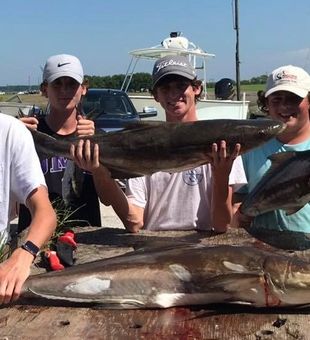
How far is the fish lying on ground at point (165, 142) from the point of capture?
3.67 metres

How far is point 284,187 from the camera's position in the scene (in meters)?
3.46

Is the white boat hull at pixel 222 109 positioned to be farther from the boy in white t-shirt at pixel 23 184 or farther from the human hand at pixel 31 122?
the boy in white t-shirt at pixel 23 184

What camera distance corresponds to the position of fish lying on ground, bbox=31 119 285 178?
3668 millimetres

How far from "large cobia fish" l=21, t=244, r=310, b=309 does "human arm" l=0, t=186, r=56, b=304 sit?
0.08 meters

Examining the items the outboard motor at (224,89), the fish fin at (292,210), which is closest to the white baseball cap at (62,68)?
the fish fin at (292,210)

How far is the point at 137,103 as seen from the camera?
18562 millimetres

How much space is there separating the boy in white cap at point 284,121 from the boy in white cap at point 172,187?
0.42 ft

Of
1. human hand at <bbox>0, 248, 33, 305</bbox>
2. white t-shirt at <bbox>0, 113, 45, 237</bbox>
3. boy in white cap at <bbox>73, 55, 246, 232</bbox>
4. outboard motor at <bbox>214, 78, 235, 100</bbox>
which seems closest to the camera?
human hand at <bbox>0, 248, 33, 305</bbox>

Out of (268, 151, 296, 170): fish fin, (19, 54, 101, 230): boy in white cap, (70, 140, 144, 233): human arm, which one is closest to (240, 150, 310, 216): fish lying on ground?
(268, 151, 296, 170): fish fin

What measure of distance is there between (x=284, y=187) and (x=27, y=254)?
1606 mm

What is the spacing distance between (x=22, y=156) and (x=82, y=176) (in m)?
1.53

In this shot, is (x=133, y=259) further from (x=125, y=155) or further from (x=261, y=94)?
(x=261, y=94)

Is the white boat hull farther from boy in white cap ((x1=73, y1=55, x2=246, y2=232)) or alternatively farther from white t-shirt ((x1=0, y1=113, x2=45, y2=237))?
white t-shirt ((x1=0, y1=113, x2=45, y2=237))

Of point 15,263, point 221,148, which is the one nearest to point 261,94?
point 221,148
